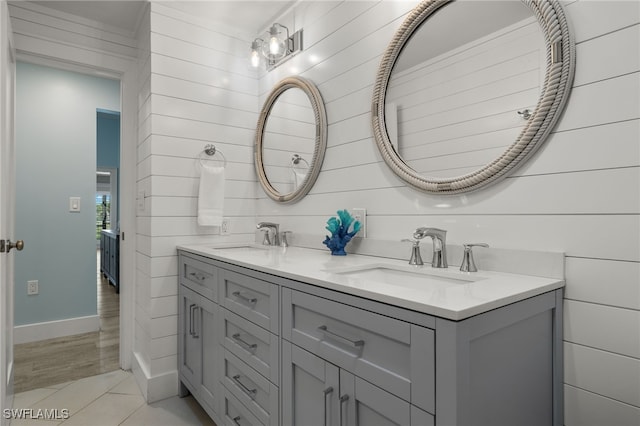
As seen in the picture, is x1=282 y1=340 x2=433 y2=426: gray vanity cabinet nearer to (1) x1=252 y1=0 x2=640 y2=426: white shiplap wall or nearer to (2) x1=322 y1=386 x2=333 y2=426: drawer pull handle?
(2) x1=322 y1=386 x2=333 y2=426: drawer pull handle

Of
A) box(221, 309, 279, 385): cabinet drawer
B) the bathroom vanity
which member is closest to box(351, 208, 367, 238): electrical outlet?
the bathroom vanity

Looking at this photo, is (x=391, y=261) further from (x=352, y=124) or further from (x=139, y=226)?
(x=139, y=226)

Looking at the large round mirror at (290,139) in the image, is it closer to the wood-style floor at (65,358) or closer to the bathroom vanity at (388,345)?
the bathroom vanity at (388,345)

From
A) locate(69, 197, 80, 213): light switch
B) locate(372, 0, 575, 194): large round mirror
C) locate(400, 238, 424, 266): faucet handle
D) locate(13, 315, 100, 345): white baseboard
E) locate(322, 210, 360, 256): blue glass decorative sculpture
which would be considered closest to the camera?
locate(372, 0, 575, 194): large round mirror

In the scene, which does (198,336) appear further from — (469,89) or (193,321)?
(469,89)

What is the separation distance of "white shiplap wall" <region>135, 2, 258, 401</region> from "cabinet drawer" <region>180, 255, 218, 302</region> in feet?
0.48

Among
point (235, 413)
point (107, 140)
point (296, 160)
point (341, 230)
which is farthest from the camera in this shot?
point (107, 140)

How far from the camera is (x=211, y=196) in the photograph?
7.38 feet

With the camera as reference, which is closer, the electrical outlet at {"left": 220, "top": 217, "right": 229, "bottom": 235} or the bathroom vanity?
the bathroom vanity

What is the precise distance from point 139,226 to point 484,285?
216 centimetres

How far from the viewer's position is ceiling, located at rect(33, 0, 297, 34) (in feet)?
7.11

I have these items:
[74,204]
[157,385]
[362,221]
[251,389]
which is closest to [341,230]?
[362,221]

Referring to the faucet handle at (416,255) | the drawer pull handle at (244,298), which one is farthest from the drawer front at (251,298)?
the faucet handle at (416,255)

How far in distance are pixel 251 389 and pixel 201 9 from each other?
6.92 ft
